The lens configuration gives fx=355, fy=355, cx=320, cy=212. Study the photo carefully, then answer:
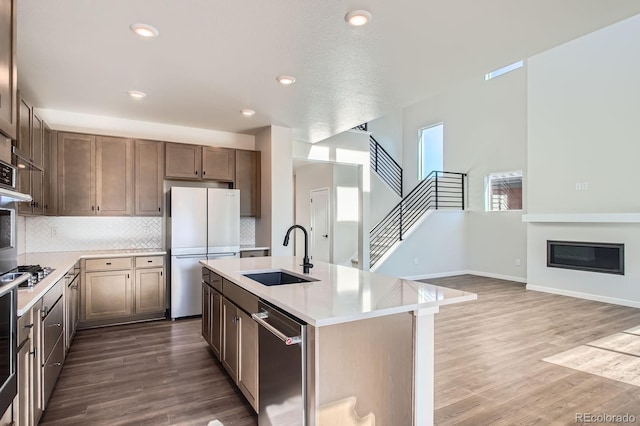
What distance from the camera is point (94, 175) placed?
453 cm

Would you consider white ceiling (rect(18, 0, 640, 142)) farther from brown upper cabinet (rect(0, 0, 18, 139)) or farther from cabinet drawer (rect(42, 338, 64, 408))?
cabinet drawer (rect(42, 338, 64, 408))

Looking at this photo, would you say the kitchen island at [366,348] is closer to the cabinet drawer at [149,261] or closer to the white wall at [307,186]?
the cabinet drawer at [149,261]

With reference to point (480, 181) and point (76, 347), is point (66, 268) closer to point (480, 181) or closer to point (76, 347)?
point (76, 347)

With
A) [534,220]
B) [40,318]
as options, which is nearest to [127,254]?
[40,318]

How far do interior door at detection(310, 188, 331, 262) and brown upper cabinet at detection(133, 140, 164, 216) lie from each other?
163 inches

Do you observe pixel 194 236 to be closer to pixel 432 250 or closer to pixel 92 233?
pixel 92 233

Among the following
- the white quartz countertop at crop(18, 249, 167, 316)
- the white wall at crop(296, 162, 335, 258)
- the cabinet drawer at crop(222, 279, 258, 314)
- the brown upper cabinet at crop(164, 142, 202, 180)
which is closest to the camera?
the white quartz countertop at crop(18, 249, 167, 316)

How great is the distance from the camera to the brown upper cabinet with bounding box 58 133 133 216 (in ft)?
14.3

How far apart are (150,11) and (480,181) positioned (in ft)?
25.2

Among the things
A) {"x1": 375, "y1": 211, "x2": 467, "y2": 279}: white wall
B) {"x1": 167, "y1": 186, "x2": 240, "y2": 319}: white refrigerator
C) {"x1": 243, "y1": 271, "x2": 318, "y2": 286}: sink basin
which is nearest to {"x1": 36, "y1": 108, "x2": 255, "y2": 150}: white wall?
{"x1": 167, "y1": 186, "x2": 240, "y2": 319}: white refrigerator

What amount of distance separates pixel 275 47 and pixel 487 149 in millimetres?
6705

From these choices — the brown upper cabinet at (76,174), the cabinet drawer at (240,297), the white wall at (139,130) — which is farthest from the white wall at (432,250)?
the brown upper cabinet at (76,174)

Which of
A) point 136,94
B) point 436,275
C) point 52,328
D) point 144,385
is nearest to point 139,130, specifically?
point 136,94

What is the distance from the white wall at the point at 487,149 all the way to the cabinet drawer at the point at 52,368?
701 centimetres
